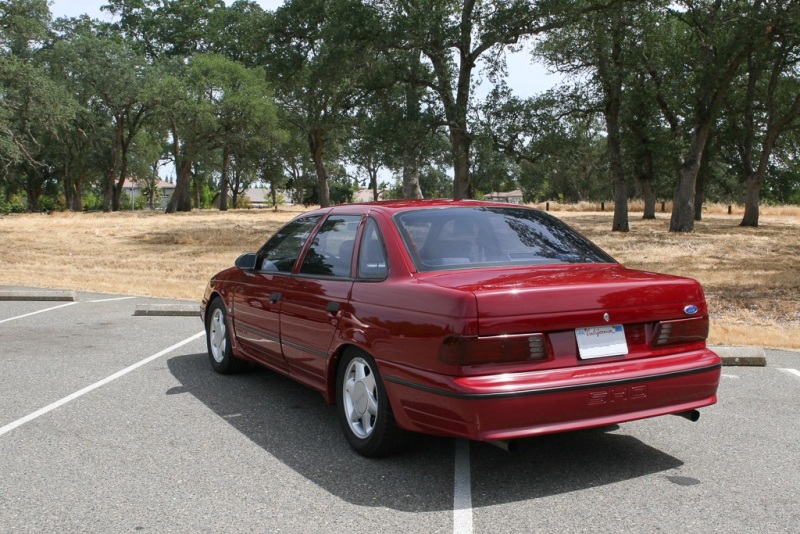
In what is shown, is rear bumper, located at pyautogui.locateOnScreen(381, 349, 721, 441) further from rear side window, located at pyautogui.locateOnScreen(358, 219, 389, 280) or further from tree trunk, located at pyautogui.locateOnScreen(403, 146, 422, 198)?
tree trunk, located at pyautogui.locateOnScreen(403, 146, 422, 198)

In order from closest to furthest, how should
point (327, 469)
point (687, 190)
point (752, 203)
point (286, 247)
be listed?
1. point (327, 469)
2. point (286, 247)
3. point (687, 190)
4. point (752, 203)

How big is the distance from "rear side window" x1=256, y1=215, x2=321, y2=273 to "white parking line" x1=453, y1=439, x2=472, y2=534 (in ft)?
6.60

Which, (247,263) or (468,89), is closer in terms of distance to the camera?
(247,263)

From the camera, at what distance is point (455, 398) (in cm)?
407

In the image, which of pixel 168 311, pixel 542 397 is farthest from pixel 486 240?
pixel 168 311

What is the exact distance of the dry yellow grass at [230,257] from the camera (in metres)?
12.5

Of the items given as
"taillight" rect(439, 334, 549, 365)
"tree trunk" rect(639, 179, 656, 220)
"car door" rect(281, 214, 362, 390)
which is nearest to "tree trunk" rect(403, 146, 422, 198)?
"tree trunk" rect(639, 179, 656, 220)

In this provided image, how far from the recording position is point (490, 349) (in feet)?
13.5

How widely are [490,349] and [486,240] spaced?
1247 millimetres

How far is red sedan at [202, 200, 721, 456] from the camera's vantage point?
412 centimetres

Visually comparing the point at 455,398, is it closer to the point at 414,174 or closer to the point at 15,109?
the point at 414,174

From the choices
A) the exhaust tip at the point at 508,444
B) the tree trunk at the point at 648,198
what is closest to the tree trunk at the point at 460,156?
the tree trunk at the point at 648,198

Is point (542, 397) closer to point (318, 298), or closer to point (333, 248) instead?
point (318, 298)

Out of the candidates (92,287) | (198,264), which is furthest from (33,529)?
(198,264)
